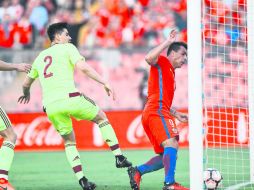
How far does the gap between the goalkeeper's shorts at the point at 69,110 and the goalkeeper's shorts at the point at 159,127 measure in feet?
2.15

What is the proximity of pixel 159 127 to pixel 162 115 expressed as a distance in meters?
0.16

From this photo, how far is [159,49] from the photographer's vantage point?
721cm

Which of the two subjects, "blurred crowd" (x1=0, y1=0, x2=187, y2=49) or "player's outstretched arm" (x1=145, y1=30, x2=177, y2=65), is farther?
"blurred crowd" (x1=0, y1=0, x2=187, y2=49)

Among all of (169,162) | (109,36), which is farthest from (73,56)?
(109,36)

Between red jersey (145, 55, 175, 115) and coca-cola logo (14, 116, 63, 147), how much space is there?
8.19 meters

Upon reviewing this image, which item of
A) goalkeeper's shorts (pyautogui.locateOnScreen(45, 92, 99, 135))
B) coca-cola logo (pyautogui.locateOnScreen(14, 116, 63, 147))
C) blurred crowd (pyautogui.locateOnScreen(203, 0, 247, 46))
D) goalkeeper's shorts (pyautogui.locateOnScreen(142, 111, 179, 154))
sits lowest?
coca-cola logo (pyautogui.locateOnScreen(14, 116, 63, 147))

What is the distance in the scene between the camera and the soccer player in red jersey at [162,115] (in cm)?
751

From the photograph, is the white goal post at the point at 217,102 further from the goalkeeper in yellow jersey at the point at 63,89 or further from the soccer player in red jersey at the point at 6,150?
the soccer player in red jersey at the point at 6,150

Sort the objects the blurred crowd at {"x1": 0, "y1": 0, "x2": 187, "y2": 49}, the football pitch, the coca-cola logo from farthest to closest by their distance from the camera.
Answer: the blurred crowd at {"x1": 0, "y1": 0, "x2": 187, "y2": 49} < the coca-cola logo < the football pitch

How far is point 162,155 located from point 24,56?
954cm

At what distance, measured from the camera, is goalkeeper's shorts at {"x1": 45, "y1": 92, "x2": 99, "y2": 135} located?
788 centimetres

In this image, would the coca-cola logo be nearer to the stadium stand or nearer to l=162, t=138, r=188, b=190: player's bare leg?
the stadium stand

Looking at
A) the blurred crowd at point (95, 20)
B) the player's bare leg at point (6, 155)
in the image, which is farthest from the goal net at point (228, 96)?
the player's bare leg at point (6, 155)

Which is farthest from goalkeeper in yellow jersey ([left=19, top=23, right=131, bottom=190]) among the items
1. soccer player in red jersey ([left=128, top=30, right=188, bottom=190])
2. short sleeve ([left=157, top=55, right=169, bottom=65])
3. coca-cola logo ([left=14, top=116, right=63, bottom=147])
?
coca-cola logo ([left=14, top=116, right=63, bottom=147])
